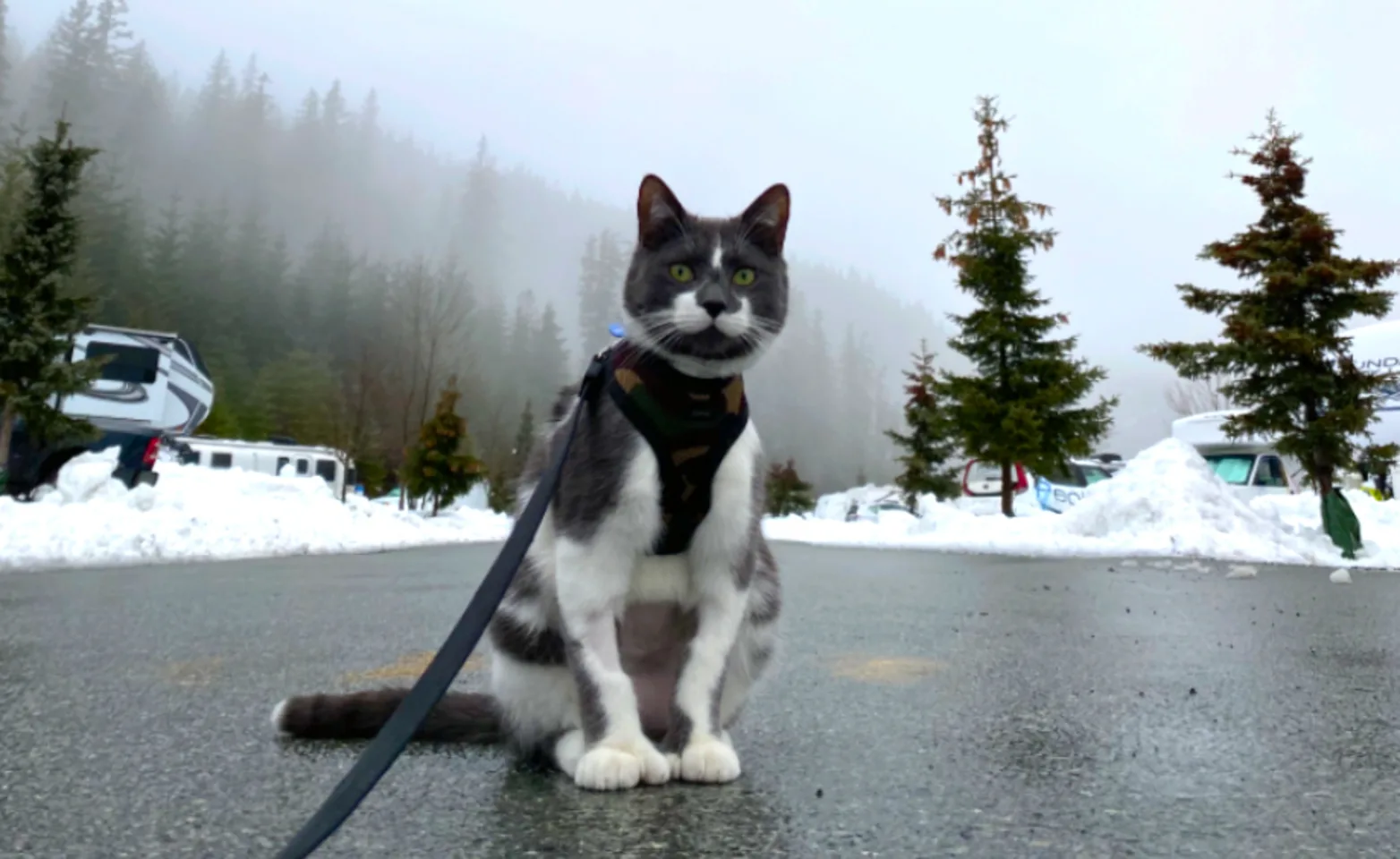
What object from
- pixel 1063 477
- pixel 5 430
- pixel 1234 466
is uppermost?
pixel 1234 466

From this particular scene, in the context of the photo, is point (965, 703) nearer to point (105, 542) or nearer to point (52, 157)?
point (105, 542)

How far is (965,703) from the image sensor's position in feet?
9.41

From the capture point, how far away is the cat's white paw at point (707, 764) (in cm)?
184

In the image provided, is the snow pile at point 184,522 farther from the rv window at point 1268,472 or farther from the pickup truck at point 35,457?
the rv window at point 1268,472

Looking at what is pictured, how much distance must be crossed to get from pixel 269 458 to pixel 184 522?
19.5 metres

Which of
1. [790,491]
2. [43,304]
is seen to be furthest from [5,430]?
[790,491]

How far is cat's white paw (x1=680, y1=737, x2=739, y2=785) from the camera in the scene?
184 centimetres

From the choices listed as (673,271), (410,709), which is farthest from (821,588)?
(410,709)

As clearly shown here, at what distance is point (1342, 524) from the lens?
10.8 m

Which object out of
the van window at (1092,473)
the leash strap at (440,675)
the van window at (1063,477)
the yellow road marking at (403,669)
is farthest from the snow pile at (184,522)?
the van window at (1092,473)

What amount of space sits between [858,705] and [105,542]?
33.0 feet

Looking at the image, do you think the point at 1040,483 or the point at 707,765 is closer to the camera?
the point at 707,765

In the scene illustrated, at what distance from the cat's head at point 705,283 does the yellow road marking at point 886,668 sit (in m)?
1.69

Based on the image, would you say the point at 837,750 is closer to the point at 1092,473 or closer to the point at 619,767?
the point at 619,767
